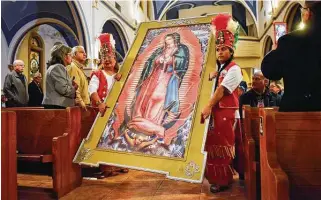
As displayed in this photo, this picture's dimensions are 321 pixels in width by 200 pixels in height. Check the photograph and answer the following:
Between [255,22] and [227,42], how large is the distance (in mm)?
14593

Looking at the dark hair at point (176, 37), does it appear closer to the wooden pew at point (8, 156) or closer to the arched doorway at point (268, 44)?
the wooden pew at point (8, 156)

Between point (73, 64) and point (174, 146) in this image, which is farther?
point (73, 64)

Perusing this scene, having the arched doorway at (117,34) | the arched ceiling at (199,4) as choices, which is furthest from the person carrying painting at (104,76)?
the arched ceiling at (199,4)

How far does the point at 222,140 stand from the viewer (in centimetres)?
286

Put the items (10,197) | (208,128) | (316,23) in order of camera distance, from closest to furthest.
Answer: (316,23)
(10,197)
(208,128)

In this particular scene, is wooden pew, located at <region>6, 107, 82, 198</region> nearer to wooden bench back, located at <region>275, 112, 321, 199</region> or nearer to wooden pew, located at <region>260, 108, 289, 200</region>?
wooden pew, located at <region>260, 108, 289, 200</region>

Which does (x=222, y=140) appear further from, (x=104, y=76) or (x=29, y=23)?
(x=29, y=23)

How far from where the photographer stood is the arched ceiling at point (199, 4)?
1653 cm

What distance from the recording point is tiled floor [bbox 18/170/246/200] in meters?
2.76

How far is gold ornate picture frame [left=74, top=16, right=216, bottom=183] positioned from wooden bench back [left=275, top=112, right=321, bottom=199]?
2.78 ft

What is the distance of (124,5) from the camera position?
1204 cm

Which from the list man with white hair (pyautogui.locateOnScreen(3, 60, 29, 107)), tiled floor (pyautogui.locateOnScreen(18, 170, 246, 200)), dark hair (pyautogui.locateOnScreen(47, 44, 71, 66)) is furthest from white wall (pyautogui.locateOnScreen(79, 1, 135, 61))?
tiled floor (pyautogui.locateOnScreen(18, 170, 246, 200))

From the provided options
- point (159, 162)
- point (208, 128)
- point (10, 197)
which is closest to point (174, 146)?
point (159, 162)

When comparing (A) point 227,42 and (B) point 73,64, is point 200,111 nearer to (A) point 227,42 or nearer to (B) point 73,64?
(A) point 227,42
